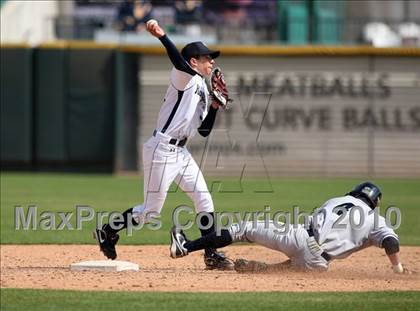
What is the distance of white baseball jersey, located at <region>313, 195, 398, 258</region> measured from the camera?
26.6 feet

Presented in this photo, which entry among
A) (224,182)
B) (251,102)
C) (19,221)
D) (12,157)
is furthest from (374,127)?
(19,221)

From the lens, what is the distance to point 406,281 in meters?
8.16

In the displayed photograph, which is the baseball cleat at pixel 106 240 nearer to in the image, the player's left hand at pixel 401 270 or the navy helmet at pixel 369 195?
the navy helmet at pixel 369 195

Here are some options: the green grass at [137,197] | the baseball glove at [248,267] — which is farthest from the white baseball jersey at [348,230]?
the green grass at [137,197]

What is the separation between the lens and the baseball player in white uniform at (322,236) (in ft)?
26.6

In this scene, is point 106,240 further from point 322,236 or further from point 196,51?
point 322,236

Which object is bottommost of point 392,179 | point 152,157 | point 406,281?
point 392,179

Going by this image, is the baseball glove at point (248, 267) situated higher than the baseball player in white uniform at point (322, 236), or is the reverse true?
the baseball player in white uniform at point (322, 236)

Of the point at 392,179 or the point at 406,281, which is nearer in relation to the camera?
the point at 406,281

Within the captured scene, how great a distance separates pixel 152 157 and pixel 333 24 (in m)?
16.2

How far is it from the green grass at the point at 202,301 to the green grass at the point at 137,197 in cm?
444

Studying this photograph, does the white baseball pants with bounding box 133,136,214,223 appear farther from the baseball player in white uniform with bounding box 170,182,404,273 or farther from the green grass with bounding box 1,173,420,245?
the green grass with bounding box 1,173,420,245

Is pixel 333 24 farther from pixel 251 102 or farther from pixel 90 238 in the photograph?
pixel 90 238

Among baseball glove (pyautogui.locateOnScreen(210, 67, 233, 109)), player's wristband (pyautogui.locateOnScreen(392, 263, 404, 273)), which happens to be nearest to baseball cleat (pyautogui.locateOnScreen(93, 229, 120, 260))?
baseball glove (pyautogui.locateOnScreen(210, 67, 233, 109))
